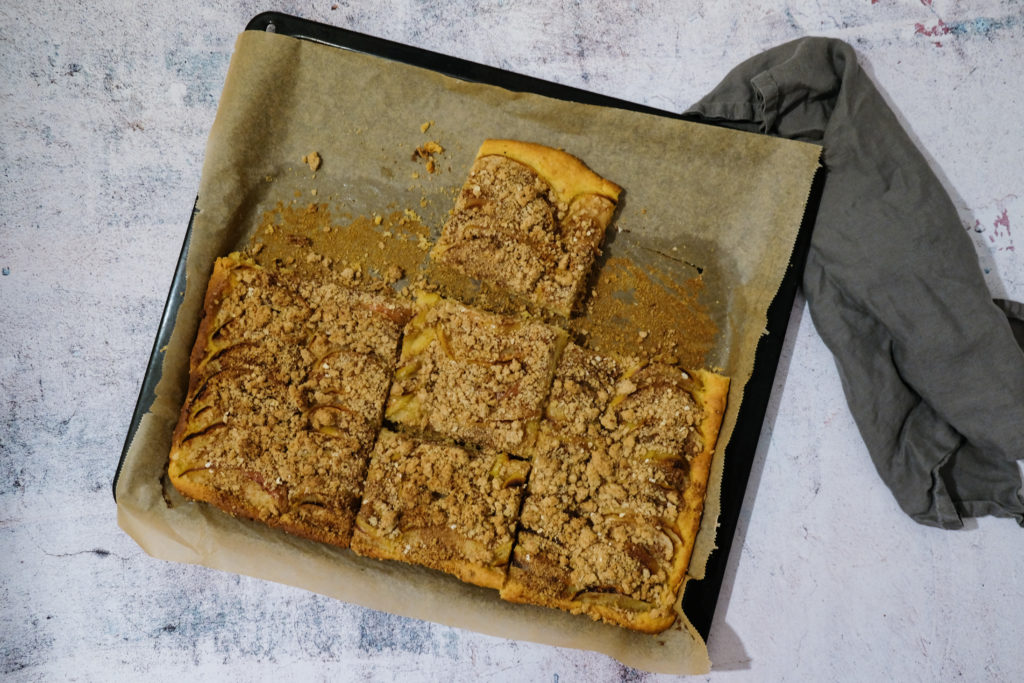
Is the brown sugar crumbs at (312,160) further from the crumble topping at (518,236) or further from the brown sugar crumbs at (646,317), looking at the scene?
the brown sugar crumbs at (646,317)

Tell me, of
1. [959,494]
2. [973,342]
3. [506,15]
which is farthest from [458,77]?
[959,494]

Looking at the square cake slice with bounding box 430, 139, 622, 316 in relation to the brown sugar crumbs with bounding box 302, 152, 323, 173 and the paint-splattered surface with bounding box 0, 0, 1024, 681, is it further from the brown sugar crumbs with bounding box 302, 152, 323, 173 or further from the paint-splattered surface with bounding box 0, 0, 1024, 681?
the paint-splattered surface with bounding box 0, 0, 1024, 681

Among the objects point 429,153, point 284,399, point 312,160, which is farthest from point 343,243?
point 284,399

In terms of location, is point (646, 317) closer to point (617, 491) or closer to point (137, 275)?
point (617, 491)

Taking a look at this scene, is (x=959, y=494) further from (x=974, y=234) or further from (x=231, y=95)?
Result: (x=231, y=95)

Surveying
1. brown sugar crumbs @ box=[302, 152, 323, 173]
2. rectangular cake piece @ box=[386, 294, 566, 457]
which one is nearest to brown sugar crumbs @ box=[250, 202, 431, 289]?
brown sugar crumbs @ box=[302, 152, 323, 173]

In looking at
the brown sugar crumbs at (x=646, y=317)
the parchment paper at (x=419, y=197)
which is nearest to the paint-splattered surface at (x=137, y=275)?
the parchment paper at (x=419, y=197)

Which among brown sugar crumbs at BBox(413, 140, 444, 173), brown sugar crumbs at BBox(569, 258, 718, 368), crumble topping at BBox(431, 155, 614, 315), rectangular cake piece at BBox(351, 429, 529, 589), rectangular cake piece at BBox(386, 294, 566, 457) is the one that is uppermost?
brown sugar crumbs at BBox(413, 140, 444, 173)

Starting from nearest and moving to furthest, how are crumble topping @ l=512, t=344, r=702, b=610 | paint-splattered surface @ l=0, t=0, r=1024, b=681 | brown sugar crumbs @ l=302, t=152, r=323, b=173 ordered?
crumble topping @ l=512, t=344, r=702, b=610, brown sugar crumbs @ l=302, t=152, r=323, b=173, paint-splattered surface @ l=0, t=0, r=1024, b=681
